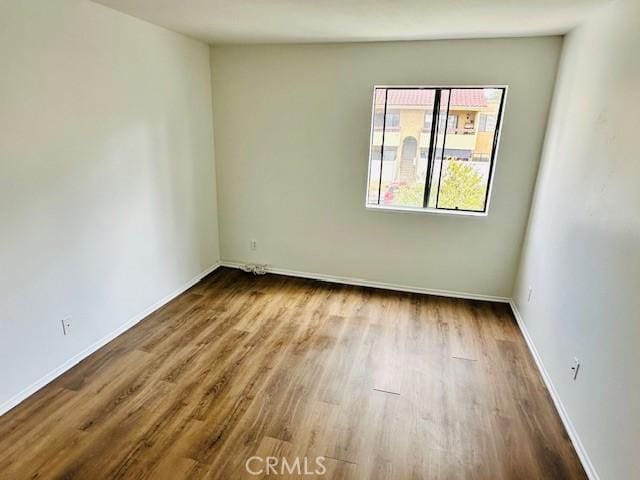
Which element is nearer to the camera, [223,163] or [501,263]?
[501,263]

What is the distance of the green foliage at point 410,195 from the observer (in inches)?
145

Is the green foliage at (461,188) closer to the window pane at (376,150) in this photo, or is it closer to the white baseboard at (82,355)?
the window pane at (376,150)

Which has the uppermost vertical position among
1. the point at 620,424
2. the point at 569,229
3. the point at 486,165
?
the point at 486,165

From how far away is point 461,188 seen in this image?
3568 millimetres

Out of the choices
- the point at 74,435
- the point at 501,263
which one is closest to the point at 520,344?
the point at 501,263

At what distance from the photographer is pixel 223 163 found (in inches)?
160

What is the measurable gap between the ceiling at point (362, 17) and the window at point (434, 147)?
20.2 inches

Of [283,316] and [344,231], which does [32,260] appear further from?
[344,231]

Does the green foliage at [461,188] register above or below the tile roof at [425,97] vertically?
below

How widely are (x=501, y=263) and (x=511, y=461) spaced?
2.04 m

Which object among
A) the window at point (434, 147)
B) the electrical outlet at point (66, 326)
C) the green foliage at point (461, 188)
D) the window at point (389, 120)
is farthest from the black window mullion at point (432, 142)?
the electrical outlet at point (66, 326)
